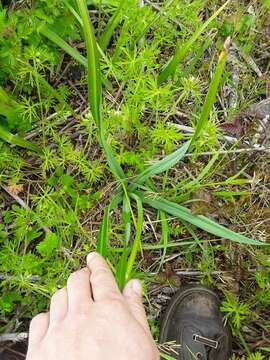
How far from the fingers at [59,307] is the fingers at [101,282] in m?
0.10

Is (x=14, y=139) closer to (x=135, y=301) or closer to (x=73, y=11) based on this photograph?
(x=73, y=11)

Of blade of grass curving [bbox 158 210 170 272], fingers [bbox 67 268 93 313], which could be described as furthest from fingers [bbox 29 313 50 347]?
blade of grass curving [bbox 158 210 170 272]

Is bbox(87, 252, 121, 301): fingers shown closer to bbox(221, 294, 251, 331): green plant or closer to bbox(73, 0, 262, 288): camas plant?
bbox(73, 0, 262, 288): camas plant

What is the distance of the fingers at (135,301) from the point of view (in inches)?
57.1

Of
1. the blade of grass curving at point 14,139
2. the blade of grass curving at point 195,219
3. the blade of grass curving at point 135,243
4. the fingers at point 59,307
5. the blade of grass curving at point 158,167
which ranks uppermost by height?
the blade of grass curving at point 14,139

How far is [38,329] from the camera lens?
1464mm

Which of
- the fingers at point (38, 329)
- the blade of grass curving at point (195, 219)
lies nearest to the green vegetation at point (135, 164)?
the blade of grass curving at point (195, 219)

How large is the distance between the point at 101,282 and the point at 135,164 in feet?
2.27

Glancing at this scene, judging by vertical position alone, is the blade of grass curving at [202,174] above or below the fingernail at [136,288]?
above

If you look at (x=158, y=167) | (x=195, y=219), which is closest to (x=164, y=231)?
(x=195, y=219)

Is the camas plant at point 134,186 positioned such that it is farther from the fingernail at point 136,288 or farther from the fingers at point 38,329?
the fingers at point 38,329

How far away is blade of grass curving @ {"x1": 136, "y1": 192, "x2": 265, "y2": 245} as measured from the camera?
6.03ft

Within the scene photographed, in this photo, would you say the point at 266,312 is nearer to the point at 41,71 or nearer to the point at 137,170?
the point at 137,170

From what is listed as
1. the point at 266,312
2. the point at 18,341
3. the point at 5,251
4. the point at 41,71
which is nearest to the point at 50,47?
the point at 41,71
